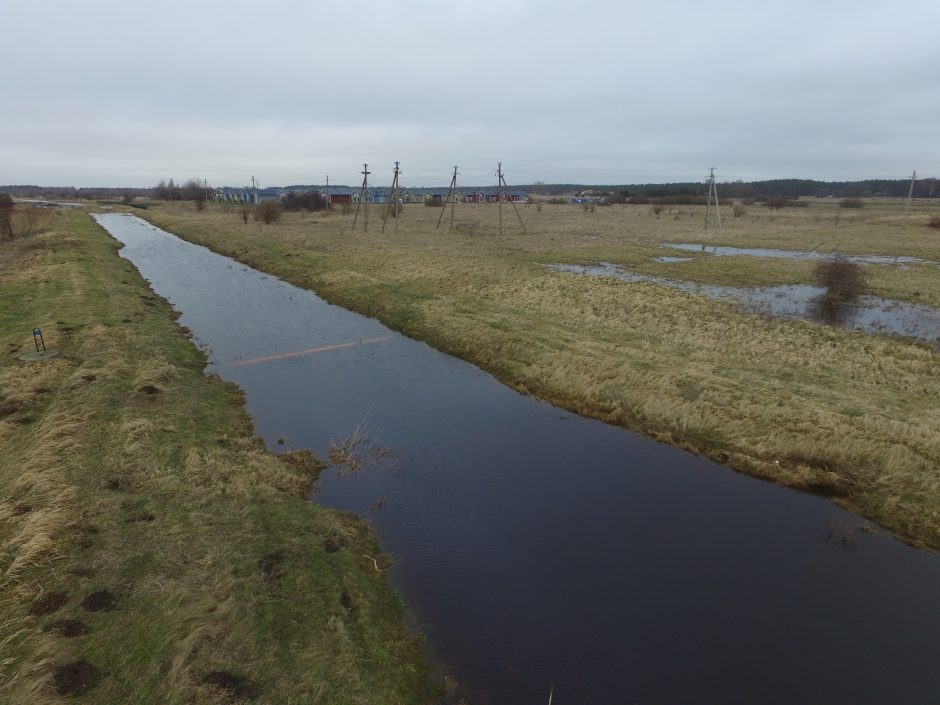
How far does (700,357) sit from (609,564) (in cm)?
1037

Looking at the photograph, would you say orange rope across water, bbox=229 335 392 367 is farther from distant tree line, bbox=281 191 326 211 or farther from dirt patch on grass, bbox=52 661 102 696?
distant tree line, bbox=281 191 326 211

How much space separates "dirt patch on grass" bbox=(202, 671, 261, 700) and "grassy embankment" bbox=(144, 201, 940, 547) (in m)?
10.5

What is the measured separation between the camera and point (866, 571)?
8.74 metres

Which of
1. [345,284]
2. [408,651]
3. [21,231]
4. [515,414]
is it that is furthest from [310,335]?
[21,231]

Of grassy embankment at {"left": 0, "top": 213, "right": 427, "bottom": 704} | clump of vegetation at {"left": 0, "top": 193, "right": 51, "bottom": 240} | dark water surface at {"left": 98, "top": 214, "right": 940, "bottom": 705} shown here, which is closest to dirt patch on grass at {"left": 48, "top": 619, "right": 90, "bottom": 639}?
grassy embankment at {"left": 0, "top": 213, "right": 427, "bottom": 704}

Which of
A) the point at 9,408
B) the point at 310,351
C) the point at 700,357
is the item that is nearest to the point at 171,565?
the point at 9,408

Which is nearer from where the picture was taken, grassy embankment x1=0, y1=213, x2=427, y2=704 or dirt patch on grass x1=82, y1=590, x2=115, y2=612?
grassy embankment x1=0, y1=213, x2=427, y2=704

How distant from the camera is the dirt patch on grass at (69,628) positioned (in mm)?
6355

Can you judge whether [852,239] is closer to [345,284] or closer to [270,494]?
[345,284]

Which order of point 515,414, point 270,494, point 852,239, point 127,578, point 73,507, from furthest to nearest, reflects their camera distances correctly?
point 852,239, point 515,414, point 270,494, point 73,507, point 127,578

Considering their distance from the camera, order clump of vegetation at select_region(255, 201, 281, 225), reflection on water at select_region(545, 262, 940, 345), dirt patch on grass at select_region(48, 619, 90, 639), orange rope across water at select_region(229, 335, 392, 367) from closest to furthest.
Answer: dirt patch on grass at select_region(48, 619, 90, 639) < orange rope across water at select_region(229, 335, 392, 367) < reflection on water at select_region(545, 262, 940, 345) < clump of vegetation at select_region(255, 201, 281, 225)

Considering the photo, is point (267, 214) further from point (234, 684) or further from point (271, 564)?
point (234, 684)

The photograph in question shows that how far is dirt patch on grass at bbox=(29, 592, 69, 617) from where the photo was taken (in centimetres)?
665

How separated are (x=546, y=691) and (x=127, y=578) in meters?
6.13
